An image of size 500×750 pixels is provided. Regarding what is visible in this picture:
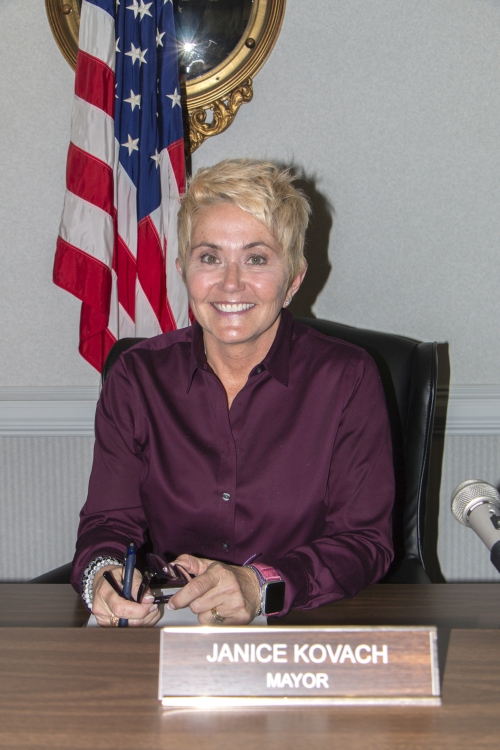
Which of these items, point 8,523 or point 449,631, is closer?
point 449,631

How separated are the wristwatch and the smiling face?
538 mm

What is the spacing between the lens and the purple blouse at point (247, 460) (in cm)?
149

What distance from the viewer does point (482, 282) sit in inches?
101

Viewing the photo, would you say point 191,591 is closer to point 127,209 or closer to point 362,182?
point 127,209

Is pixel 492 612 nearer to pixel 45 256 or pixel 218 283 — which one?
pixel 218 283

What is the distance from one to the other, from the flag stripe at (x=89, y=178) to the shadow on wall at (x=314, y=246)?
0.65 metres

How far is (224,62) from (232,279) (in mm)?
1276

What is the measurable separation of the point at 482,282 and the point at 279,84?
3.19 ft


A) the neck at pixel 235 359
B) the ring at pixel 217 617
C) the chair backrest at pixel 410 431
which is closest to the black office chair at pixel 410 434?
the chair backrest at pixel 410 431

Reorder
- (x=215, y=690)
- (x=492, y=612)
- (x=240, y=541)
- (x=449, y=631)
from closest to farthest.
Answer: (x=215, y=690)
(x=449, y=631)
(x=492, y=612)
(x=240, y=541)

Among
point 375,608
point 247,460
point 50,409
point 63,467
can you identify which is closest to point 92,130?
point 50,409

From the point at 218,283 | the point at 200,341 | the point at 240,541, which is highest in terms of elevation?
the point at 218,283

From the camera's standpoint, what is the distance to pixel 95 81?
2324mm

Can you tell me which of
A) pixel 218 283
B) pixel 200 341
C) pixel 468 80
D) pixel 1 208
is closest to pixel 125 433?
pixel 200 341
